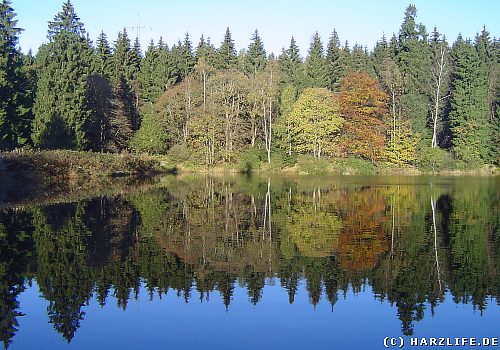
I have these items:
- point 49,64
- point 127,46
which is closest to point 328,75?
point 127,46

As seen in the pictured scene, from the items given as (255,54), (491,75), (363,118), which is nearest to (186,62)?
(255,54)

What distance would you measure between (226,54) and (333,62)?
1624 centimetres

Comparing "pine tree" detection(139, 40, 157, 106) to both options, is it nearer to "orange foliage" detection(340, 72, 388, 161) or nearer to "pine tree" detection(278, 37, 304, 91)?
"pine tree" detection(278, 37, 304, 91)

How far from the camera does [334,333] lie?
7.79 meters

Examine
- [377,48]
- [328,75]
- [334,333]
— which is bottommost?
[334,333]

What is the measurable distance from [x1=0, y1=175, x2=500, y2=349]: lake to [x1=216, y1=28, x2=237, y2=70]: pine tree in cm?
5783

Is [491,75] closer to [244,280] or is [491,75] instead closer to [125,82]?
[125,82]

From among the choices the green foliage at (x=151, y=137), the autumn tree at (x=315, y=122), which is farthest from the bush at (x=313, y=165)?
the green foliage at (x=151, y=137)

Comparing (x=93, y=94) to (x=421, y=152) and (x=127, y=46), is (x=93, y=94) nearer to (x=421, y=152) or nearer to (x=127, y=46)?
(x=127, y=46)

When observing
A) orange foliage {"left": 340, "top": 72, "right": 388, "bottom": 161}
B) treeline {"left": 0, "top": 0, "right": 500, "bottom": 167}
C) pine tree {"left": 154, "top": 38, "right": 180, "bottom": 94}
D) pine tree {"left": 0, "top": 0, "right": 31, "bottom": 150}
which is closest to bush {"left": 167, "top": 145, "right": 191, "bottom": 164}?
treeline {"left": 0, "top": 0, "right": 500, "bottom": 167}

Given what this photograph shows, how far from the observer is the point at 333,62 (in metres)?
75.1

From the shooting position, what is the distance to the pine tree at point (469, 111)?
57.2m

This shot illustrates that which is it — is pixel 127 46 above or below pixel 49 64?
above

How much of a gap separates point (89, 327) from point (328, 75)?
69.1 m
